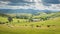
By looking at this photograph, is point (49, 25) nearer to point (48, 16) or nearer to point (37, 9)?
point (48, 16)

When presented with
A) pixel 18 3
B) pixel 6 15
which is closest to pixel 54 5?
pixel 18 3

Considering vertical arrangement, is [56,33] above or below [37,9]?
below

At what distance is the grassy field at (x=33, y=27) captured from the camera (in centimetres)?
307

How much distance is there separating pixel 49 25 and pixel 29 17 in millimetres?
481

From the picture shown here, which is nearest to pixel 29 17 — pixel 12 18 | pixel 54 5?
pixel 12 18

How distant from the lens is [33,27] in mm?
3109

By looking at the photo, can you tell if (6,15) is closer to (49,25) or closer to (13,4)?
(13,4)

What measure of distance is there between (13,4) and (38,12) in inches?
23.8

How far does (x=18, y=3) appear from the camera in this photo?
127 inches

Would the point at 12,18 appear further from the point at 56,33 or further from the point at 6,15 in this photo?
the point at 56,33

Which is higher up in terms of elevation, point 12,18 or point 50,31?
point 12,18

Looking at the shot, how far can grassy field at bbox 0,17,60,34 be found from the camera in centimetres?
307

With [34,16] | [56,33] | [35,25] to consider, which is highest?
[34,16]

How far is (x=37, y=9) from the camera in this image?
3197mm
